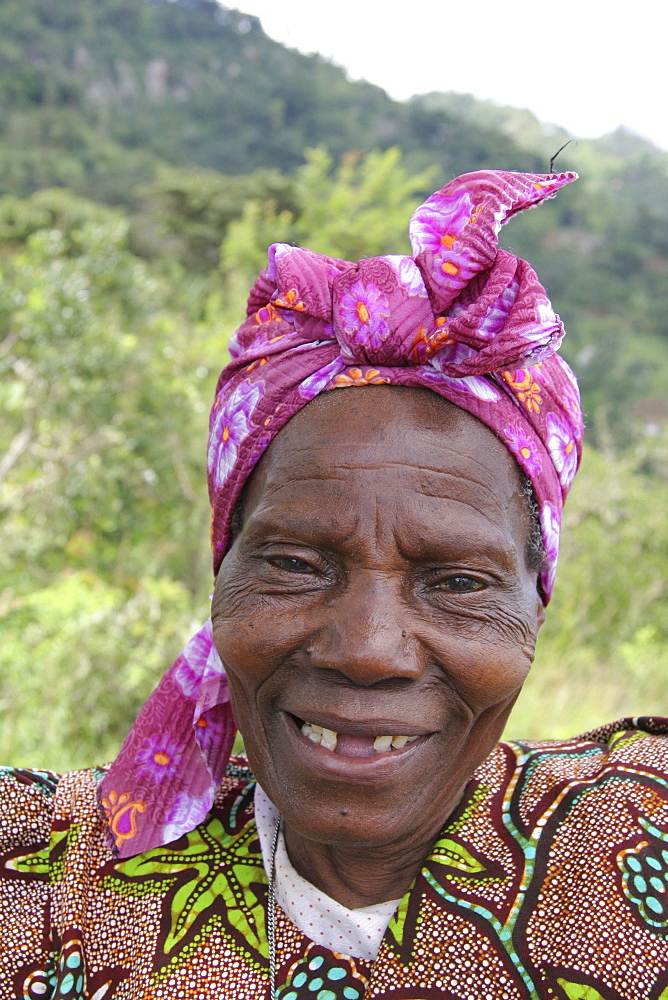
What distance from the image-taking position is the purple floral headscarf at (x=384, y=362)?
1350 mm

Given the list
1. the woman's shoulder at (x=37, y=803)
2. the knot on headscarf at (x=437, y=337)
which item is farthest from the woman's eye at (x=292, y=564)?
the woman's shoulder at (x=37, y=803)

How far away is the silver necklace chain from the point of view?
144 cm

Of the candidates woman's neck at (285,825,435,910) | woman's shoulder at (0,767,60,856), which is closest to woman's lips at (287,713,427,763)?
woman's neck at (285,825,435,910)

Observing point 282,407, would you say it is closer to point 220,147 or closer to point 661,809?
point 661,809

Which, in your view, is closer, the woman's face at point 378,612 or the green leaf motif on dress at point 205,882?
the woman's face at point 378,612

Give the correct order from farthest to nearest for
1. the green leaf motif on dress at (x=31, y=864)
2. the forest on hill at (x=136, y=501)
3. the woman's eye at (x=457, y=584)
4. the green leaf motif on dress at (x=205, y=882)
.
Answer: the forest on hill at (x=136, y=501), the green leaf motif on dress at (x=31, y=864), the green leaf motif on dress at (x=205, y=882), the woman's eye at (x=457, y=584)

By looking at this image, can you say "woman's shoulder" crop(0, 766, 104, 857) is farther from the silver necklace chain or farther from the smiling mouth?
the smiling mouth

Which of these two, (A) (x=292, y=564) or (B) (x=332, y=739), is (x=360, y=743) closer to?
(B) (x=332, y=739)

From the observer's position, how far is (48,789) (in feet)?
5.91

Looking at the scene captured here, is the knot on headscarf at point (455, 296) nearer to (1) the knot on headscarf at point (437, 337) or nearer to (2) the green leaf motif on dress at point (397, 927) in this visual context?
(1) the knot on headscarf at point (437, 337)

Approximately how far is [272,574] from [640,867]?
2.47 feet

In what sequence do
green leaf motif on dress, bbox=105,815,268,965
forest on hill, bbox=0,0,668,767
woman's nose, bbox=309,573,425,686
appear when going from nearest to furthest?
1. woman's nose, bbox=309,573,425,686
2. green leaf motif on dress, bbox=105,815,268,965
3. forest on hill, bbox=0,0,668,767

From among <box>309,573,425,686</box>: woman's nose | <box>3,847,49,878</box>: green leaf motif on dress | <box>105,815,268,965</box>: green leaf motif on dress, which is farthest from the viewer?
<box>3,847,49,878</box>: green leaf motif on dress

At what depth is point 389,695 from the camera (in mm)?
1321
